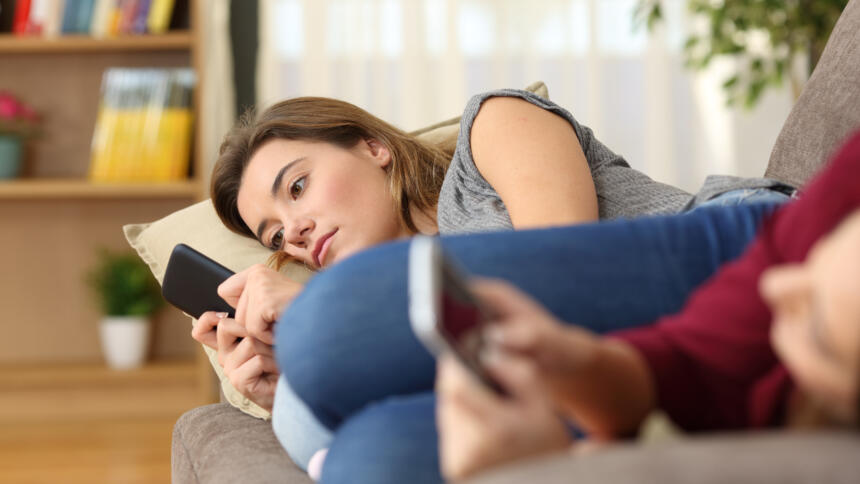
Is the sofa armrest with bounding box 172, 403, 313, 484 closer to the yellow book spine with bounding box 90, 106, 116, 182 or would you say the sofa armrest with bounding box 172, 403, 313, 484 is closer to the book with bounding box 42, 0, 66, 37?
the yellow book spine with bounding box 90, 106, 116, 182

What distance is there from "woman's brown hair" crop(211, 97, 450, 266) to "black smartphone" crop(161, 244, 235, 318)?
0.97ft

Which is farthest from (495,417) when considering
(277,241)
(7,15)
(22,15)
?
(7,15)

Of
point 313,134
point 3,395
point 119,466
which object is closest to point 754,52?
point 313,134

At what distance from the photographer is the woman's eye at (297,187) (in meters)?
1.33

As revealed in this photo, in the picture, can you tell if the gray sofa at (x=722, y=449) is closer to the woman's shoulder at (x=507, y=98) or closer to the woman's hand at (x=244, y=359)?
the woman's hand at (x=244, y=359)

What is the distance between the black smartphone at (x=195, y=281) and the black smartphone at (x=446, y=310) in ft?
2.30

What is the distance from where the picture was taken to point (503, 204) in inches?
46.6

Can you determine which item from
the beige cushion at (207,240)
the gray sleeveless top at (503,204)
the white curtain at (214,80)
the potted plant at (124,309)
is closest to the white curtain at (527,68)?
the white curtain at (214,80)

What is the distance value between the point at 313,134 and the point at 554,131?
1.30 ft

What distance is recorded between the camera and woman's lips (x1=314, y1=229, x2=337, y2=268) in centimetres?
127

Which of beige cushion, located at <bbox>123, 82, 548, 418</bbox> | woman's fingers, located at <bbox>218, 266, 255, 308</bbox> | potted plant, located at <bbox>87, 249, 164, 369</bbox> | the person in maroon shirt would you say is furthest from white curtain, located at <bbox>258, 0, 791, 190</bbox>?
the person in maroon shirt

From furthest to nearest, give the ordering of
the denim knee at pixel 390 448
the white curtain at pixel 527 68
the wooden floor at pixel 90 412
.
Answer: the white curtain at pixel 527 68 < the wooden floor at pixel 90 412 < the denim knee at pixel 390 448

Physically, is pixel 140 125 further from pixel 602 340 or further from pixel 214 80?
pixel 602 340

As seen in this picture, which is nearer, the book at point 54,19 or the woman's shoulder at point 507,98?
the woman's shoulder at point 507,98
